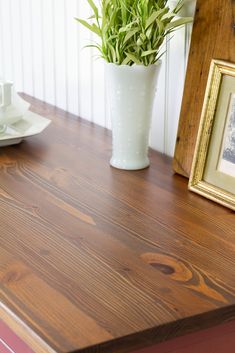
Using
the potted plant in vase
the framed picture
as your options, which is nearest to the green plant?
the potted plant in vase

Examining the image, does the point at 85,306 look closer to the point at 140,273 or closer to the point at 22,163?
the point at 140,273

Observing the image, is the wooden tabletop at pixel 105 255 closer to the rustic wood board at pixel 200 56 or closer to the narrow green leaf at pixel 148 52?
the rustic wood board at pixel 200 56

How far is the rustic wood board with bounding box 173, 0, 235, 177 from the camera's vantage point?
4.11 ft

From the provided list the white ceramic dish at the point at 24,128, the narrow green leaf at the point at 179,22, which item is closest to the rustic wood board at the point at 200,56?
the narrow green leaf at the point at 179,22

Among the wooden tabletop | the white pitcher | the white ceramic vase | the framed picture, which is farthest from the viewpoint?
the white pitcher

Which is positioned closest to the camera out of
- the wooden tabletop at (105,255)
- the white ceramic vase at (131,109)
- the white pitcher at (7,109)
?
the wooden tabletop at (105,255)

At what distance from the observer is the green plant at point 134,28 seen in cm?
129

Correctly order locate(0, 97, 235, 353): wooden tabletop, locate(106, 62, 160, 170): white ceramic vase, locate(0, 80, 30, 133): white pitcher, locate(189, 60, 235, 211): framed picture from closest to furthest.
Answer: locate(0, 97, 235, 353): wooden tabletop
locate(189, 60, 235, 211): framed picture
locate(106, 62, 160, 170): white ceramic vase
locate(0, 80, 30, 133): white pitcher

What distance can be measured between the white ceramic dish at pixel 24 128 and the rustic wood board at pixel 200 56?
39 centimetres

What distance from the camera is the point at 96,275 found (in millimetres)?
1013

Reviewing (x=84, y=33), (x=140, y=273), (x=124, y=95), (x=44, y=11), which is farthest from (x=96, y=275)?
(x=44, y=11)

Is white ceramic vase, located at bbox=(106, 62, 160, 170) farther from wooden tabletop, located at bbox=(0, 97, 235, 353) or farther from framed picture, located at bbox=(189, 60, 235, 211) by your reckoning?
framed picture, located at bbox=(189, 60, 235, 211)

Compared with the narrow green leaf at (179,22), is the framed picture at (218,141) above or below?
below

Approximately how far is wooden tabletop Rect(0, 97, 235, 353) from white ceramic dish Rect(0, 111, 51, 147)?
61 millimetres
